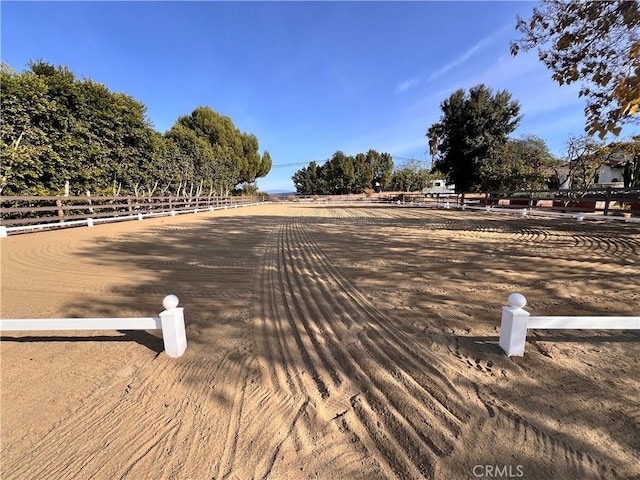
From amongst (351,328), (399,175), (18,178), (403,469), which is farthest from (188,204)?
(399,175)

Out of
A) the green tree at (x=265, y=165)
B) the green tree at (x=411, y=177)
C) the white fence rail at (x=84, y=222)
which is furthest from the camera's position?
the green tree at (x=411, y=177)

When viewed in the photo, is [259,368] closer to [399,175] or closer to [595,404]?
[595,404]

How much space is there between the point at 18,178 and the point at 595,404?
50.1 ft

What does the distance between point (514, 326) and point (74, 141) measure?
15.5 m

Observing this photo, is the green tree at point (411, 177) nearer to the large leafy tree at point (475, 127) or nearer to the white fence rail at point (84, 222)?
the large leafy tree at point (475, 127)

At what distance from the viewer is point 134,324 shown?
2.51 meters

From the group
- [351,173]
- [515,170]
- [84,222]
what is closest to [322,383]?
[84,222]

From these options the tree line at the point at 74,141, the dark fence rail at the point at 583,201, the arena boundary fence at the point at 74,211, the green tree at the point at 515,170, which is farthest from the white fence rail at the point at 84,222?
the green tree at the point at 515,170

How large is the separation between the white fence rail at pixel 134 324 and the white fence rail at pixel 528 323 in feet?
9.58

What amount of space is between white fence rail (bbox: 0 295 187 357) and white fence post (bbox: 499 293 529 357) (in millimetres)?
2906

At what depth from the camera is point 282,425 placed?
1.90 metres

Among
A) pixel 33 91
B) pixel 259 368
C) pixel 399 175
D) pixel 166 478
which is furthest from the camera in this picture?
pixel 399 175
